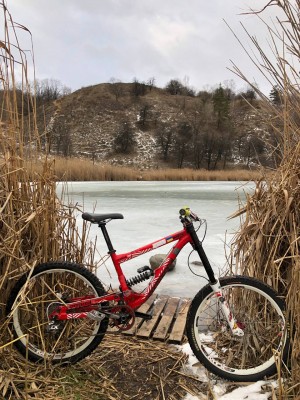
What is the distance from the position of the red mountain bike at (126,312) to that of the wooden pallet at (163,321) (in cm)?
30

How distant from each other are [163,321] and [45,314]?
105 centimetres

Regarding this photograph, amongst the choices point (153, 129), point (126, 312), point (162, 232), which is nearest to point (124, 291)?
point (126, 312)

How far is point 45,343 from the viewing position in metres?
2.09

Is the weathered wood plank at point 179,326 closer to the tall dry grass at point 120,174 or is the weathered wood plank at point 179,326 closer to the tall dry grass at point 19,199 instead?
the tall dry grass at point 19,199

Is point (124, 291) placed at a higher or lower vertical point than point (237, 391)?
higher

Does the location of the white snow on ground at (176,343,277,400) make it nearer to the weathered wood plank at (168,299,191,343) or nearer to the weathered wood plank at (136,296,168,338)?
the weathered wood plank at (168,299,191,343)

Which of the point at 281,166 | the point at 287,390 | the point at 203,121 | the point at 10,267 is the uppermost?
the point at 203,121

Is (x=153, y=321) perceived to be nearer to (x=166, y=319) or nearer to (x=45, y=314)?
(x=166, y=319)

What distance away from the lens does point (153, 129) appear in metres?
62.9

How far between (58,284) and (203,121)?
200ft

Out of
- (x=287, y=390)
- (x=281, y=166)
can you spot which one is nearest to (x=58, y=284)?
(x=287, y=390)

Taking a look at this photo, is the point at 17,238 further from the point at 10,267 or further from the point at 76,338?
the point at 76,338

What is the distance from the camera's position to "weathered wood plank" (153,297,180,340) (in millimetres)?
2608

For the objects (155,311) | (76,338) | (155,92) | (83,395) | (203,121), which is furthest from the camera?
(155,92)
